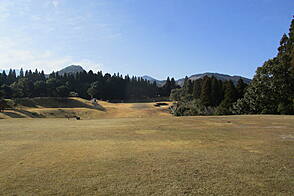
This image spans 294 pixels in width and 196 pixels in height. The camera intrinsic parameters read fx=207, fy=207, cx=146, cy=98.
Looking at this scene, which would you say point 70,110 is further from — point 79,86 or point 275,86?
point 275,86

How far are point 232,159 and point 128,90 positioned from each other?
10492 centimetres

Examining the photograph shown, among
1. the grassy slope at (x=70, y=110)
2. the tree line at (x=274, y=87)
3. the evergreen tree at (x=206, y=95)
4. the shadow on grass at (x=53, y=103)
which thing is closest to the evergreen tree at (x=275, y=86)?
the tree line at (x=274, y=87)

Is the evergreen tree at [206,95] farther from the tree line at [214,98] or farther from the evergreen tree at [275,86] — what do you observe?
the evergreen tree at [275,86]

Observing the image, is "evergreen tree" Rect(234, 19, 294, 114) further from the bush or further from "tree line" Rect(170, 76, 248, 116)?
the bush

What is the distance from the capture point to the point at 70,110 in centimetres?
5512

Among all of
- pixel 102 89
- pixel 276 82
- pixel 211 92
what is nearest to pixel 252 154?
pixel 276 82

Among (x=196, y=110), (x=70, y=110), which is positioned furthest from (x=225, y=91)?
(x=70, y=110)

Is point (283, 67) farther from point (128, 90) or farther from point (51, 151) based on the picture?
point (128, 90)

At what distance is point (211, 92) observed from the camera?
47406mm

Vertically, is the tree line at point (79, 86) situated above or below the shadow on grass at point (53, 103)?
above

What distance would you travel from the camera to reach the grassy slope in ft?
161

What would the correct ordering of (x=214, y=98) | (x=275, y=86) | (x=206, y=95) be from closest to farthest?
(x=275, y=86)
(x=206, y=95)
(x=214, y=98)

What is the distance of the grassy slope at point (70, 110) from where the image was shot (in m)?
48.9

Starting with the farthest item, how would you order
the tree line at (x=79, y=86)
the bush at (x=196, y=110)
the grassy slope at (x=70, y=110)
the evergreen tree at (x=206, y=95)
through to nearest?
the tree line at (x=79, y=86), the grassy slope at (x=70, y=110), the evergreen tree at (x=206, y=95), the bush at (x=196, y=110)
